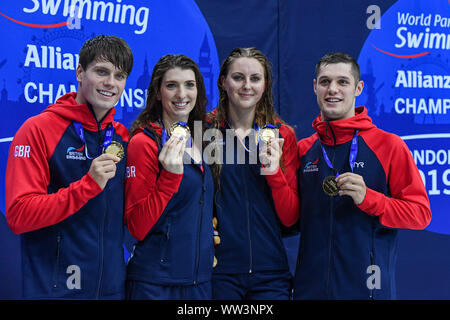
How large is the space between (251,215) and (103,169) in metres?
0.90

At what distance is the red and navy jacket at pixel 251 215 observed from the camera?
2531 mm

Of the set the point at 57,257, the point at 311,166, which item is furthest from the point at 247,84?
the point at 57,257

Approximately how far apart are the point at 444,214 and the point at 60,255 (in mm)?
3786

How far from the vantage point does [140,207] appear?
2338mm

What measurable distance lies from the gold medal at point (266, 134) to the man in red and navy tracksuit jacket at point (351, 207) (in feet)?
1.01

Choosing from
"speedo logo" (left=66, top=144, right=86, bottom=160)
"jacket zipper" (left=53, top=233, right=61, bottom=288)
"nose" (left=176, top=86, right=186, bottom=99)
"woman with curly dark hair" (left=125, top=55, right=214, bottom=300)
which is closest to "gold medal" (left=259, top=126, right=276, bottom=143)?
"woman with curly dark hair" (left=125, top=55, right=214, bottom=300)

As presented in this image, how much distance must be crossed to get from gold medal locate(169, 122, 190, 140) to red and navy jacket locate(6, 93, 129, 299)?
0.37 m

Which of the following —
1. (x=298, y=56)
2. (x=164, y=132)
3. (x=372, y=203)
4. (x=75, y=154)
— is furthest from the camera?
(x=298, y=56)

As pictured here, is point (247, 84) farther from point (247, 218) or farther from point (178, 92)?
point (247, 218)

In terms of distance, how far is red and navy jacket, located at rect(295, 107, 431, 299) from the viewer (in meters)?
2.48

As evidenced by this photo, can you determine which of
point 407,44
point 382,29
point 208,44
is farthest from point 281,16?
point 407,44

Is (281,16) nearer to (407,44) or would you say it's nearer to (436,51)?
(407,44)

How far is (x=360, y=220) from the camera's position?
98.6 inches

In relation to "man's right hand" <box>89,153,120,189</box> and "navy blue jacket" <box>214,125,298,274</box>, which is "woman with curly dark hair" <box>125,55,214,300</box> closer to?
"navy blue jacket" <box>214,125,298,274</box>
